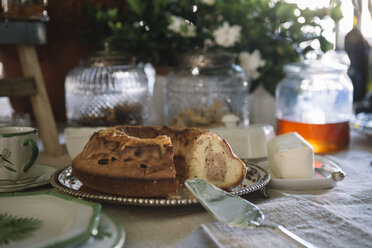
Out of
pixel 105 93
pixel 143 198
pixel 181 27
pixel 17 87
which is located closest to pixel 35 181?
pixel 143 198

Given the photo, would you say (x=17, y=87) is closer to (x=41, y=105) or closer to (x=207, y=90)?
(x=41, y=105)

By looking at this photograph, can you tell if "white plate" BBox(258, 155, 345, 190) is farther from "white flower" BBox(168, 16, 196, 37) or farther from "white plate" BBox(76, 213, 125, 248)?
"white flower" BBox(168, 16, 196, 37)

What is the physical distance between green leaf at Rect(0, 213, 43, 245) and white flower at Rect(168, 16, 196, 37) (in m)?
0.95

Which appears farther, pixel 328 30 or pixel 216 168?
pixel 328 30

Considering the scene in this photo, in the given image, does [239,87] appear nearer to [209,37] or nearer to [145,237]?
[209,37]

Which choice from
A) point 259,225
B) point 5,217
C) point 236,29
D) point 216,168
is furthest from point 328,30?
point 5,217

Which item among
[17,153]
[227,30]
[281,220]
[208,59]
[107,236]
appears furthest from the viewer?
[227,30]

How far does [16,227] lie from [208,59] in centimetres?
77

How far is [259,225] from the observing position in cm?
52

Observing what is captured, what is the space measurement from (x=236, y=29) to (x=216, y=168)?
758 mm

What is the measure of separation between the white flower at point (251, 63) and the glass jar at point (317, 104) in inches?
5.6

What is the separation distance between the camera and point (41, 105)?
3.60 ft

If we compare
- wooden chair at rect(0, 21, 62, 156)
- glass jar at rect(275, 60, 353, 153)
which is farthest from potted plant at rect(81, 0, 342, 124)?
wooden chair at rect(0, 21, 62, 156)

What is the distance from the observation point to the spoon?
51cm
